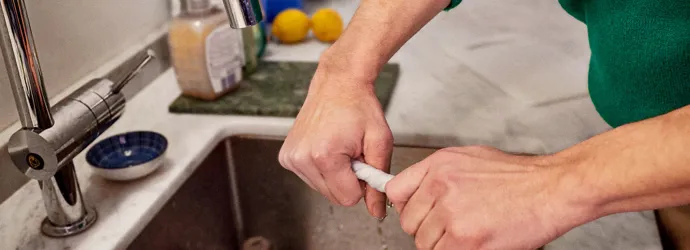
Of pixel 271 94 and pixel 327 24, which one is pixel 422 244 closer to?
pixel 271 94

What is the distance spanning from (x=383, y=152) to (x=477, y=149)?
0.10 meters

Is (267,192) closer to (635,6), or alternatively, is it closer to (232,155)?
(232,155)

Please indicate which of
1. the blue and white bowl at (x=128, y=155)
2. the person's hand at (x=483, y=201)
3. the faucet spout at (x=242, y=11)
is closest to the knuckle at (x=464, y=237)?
the person's hand at (x=483, y=201)

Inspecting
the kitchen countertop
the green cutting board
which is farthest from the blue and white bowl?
the green cutting board

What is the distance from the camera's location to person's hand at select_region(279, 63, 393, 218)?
599mm

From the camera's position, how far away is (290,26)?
108cm

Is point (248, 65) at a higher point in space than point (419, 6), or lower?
lower

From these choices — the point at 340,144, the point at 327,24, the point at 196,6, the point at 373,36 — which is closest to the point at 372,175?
the point at 340,144

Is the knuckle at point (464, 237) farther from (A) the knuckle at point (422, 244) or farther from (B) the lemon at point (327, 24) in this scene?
(B) the lemon at point (327, 24)

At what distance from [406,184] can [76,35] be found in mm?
518

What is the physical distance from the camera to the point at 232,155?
853 millimetres

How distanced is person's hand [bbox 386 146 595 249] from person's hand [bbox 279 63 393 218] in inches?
2.7

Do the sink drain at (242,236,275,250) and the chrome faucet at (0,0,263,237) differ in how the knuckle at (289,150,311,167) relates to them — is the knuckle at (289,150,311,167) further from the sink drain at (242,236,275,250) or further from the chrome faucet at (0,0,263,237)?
the sink drain at (242,236,275,250)

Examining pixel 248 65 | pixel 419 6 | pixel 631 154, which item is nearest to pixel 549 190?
pixel 631 154
